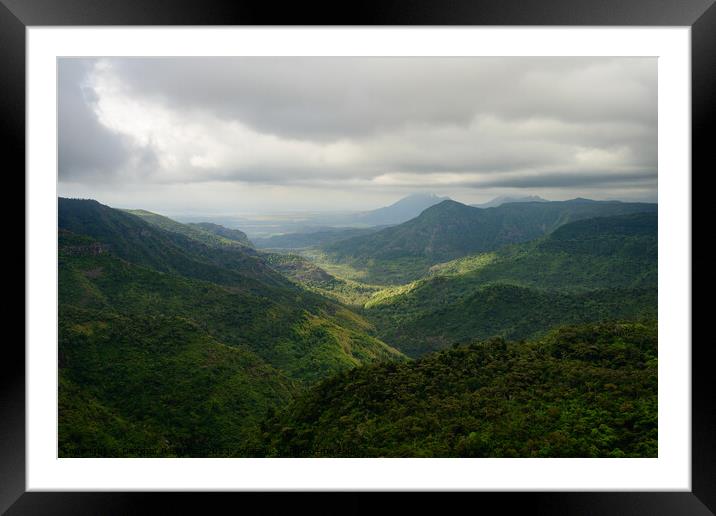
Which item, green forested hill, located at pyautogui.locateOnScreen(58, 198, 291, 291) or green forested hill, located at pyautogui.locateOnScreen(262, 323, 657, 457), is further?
green forested hill, located at pyautogui.locateOnScreen(58, 198, 291, 291)

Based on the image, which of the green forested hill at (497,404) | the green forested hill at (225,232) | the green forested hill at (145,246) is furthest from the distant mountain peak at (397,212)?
the green forested hill at (497,404)

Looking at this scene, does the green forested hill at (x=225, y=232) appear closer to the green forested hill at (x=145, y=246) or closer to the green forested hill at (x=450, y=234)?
the green forested hill at (x=450, y=234)

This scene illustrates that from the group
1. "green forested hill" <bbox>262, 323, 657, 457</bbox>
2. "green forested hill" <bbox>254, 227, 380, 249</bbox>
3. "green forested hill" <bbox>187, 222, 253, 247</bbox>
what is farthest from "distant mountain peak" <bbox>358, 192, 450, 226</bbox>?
"green forested hill" <bbox>262, 323, 657, 457</bbox>

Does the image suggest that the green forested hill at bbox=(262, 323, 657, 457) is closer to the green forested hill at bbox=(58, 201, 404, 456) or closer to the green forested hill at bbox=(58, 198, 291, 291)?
the green forested hill at bbox=(58, 201, 404, 456)

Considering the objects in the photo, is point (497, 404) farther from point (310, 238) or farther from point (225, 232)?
point (310, 238)

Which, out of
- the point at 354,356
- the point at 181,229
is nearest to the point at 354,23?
the point at 354,356

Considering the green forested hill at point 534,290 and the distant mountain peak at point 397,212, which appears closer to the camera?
the green forested hill at point 534,290

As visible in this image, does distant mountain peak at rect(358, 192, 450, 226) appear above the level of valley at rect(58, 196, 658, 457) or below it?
above
